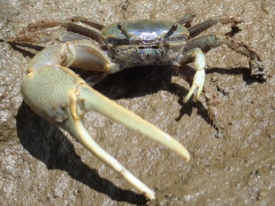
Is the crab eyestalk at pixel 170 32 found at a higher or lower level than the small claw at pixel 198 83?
higher

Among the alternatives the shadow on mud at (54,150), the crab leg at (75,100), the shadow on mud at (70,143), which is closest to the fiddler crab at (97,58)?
the crab leg at (75,100)

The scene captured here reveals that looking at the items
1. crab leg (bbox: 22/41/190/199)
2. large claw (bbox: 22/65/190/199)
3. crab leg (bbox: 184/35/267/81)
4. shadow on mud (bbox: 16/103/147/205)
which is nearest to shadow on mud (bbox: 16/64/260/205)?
shadow on mud (bbox: 16/103/147/205)

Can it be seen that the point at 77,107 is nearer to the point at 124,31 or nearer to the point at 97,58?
the point at 97,58

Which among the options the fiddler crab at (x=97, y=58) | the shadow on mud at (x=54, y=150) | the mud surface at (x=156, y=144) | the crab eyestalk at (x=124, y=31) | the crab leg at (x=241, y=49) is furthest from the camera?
the crab leg at (x=241, y=49)

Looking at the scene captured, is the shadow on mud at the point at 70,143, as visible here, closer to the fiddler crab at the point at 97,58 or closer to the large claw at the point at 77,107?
the fiddler crab at the point at 97,58

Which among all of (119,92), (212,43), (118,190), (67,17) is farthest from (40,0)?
(118,190)

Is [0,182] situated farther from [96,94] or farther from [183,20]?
[183,20]
